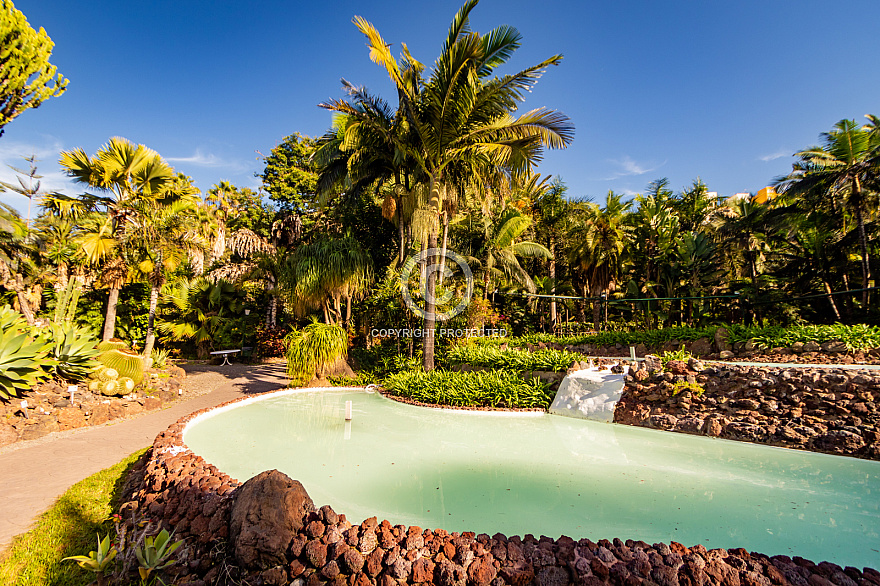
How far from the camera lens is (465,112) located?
8961 mm

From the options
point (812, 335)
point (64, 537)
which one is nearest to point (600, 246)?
point (812, 335)

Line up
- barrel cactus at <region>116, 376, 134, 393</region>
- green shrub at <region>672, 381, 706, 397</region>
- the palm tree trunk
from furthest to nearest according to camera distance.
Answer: the palm tree trunk → barrel cactus at <region>116, 376, 134, 393</region> → green shrub at <region>672, 381, 706, 397</region>

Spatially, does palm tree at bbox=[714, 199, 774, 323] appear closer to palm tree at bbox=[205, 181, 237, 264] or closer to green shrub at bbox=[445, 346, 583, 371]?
green shrub at bbox=[445, 346, 583, 371]

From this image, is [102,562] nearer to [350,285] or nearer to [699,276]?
[350,285]

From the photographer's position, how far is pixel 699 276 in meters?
16.6

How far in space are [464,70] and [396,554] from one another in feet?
29.7

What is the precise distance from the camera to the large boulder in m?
2.36

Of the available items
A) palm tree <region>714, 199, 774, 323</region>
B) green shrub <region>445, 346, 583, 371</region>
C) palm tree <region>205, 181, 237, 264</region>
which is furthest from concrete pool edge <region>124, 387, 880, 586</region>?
palm tree <region>205, 181, 237, 264</region>

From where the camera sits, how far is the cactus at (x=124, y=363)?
8.12 meters

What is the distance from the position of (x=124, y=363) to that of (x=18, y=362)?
7.69 ft

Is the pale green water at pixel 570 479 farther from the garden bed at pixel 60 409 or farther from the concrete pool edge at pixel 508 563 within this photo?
the garden bed at pixel 60 409

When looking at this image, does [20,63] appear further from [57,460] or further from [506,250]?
[506,250]

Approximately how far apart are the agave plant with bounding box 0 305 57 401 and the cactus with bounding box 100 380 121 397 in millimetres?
936

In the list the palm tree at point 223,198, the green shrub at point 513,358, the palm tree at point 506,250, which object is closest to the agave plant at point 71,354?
the green shrub at point 513,358
